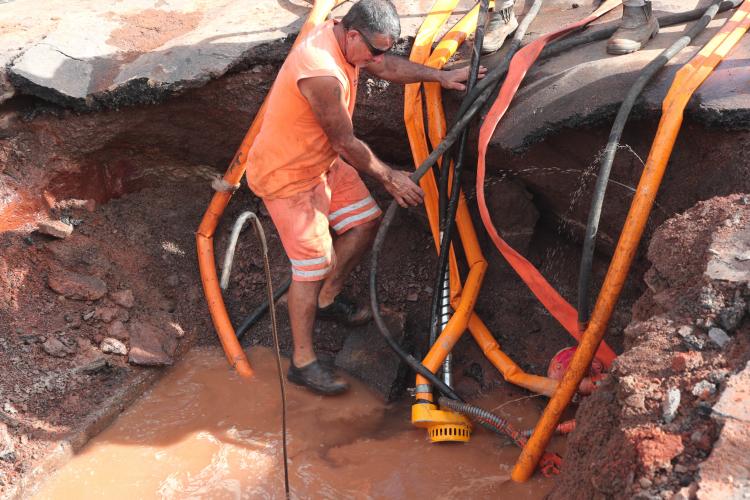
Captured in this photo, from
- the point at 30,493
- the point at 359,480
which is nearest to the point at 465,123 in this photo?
the point at 359,480

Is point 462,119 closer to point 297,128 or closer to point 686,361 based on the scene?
point 297,128

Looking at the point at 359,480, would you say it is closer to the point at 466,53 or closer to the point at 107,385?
the point at 107,385

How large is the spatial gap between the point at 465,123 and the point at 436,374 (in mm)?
1300

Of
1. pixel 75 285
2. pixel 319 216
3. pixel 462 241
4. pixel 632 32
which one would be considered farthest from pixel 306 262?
pixel 632 32

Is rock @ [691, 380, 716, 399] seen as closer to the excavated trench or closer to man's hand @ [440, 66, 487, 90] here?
the excavated trench

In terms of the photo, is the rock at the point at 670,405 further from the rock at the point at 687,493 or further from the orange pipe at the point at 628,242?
the orange pipe at the point at 628,242

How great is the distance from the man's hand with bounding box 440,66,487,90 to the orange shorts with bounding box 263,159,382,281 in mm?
696

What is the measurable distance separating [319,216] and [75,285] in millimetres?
1604

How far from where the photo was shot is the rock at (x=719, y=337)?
8.33ft

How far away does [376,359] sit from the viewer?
4.42 metres

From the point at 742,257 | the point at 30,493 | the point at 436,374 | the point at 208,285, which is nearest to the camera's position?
the point at 742,257

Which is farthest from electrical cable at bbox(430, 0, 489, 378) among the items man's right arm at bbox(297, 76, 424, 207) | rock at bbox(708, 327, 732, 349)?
rock at bbox(708, 327, 732, 349)

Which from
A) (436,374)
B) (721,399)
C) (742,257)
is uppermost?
(742,257)

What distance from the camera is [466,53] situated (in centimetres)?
441
